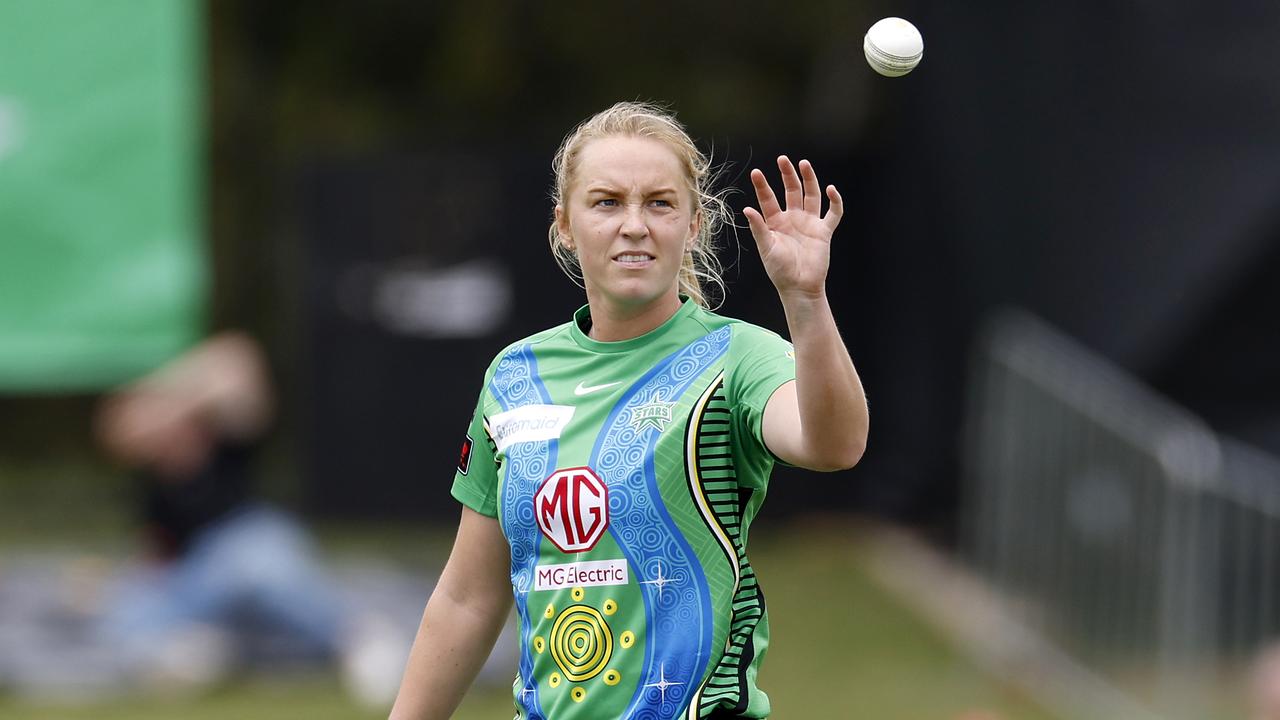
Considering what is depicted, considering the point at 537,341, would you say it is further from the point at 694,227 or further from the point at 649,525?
the point at 649,525

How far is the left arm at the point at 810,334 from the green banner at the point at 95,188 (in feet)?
24.1

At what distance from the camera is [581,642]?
3.04m

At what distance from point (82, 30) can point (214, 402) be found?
7.32ft

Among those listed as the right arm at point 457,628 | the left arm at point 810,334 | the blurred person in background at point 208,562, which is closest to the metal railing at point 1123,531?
the blurred person in background at point 208,562

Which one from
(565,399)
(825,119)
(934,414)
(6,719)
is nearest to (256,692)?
(6,719)

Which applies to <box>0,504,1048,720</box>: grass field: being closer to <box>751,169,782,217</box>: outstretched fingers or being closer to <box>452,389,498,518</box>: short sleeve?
<box>452,389,498,518</box>: short sleeve

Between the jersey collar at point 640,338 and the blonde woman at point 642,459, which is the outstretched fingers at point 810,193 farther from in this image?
the jersey collar at point 640,338

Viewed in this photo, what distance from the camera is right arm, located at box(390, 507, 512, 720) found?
3340 millimetres

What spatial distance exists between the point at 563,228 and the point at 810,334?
662mm

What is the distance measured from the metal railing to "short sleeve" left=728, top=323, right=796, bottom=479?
413 centimetres

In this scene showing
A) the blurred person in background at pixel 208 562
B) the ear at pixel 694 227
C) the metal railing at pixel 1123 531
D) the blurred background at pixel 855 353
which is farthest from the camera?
the blurred person in background at pixel 208 562

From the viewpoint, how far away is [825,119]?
551 inches

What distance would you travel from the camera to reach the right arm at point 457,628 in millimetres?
3340

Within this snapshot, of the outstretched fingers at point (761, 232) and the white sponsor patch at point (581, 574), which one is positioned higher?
→ the outstretched fingers at point (761, 232)
